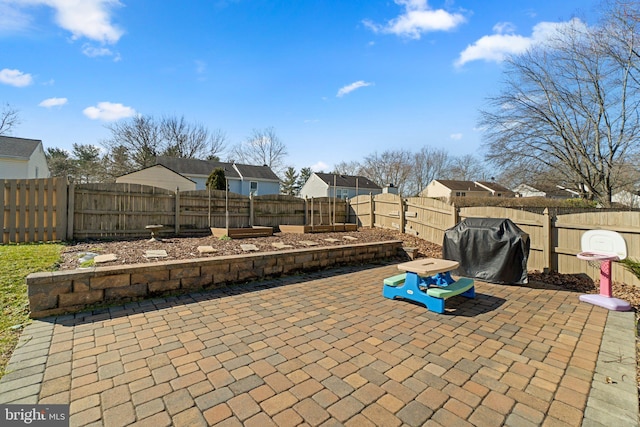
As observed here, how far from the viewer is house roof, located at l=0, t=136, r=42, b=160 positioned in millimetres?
13633

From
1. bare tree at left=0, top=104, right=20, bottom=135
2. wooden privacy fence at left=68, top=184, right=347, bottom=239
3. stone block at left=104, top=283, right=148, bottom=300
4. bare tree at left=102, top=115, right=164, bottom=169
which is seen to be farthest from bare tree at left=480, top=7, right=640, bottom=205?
bare tree at left=0, top=104, right=20, bottom=135

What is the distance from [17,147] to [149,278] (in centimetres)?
1689

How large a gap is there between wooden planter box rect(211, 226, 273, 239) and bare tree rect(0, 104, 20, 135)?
22.2 meters

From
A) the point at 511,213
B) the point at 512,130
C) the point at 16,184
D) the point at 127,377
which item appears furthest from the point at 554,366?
the point at 512,130

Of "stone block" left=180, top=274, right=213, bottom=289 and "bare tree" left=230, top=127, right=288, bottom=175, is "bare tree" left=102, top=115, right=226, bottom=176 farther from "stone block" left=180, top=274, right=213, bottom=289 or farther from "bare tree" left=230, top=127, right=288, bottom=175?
"stone block" left=180, top=274, right=213, bottom=289

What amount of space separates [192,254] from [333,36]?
24.3ft

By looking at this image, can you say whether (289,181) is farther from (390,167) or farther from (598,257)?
(598,257)

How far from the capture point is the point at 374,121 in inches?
575

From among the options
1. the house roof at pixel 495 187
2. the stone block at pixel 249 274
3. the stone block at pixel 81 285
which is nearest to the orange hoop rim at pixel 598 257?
the stone block at pixel 249 274

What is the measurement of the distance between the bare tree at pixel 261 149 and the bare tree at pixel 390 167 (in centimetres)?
1317

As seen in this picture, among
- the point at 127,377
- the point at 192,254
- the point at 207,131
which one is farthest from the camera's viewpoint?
the point at 207,131

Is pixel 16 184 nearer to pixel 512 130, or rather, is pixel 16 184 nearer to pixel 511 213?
pixel 511 213

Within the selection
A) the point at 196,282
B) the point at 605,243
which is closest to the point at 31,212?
the point at 196,282

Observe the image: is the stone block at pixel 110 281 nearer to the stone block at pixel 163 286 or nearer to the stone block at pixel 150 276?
the stone block at pixel 150 276
